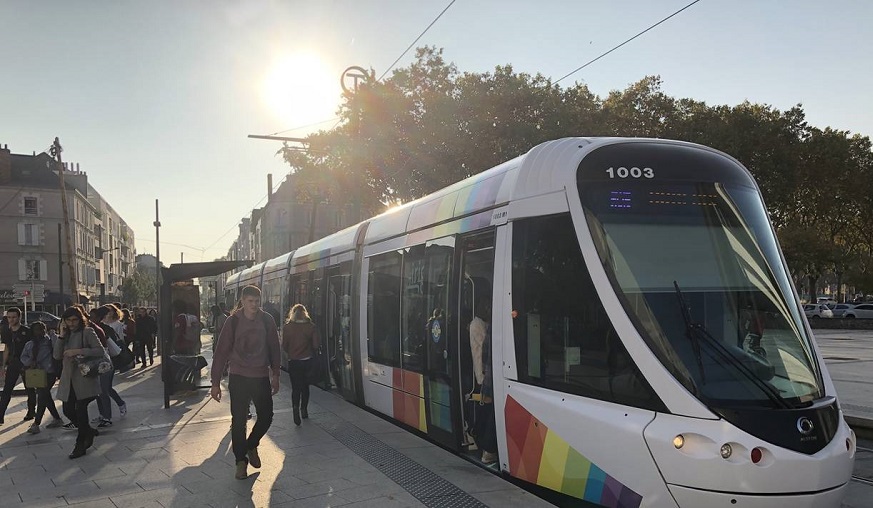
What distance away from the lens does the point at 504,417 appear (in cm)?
550

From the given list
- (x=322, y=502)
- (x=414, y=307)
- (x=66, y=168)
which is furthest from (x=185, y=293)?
(x=66, y=168)

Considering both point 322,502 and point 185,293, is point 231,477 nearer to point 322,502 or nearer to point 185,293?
point 322,502

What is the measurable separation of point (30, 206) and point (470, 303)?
62980 millimetres

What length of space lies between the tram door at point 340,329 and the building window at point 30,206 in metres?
57.3

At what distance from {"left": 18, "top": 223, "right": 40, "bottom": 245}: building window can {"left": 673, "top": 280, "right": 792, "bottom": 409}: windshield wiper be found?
6490 cm

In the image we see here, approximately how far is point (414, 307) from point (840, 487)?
4.58 meters

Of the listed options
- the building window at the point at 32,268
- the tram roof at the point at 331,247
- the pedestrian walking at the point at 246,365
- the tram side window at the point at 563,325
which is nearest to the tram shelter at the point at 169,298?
the tram roof at the point at 331,247

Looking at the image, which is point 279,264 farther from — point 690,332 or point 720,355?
point 720,355

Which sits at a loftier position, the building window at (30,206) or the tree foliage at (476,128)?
the building window at (30,206)

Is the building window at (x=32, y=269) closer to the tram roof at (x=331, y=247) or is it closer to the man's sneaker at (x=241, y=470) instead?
the tram roof at (x=331, y=247)

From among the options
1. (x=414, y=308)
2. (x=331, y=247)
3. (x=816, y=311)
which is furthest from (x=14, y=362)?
(x=816, y=311)

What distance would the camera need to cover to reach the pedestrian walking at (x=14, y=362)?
9.05 meters

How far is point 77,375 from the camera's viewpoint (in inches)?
282

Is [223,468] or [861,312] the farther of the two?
[861,312]
